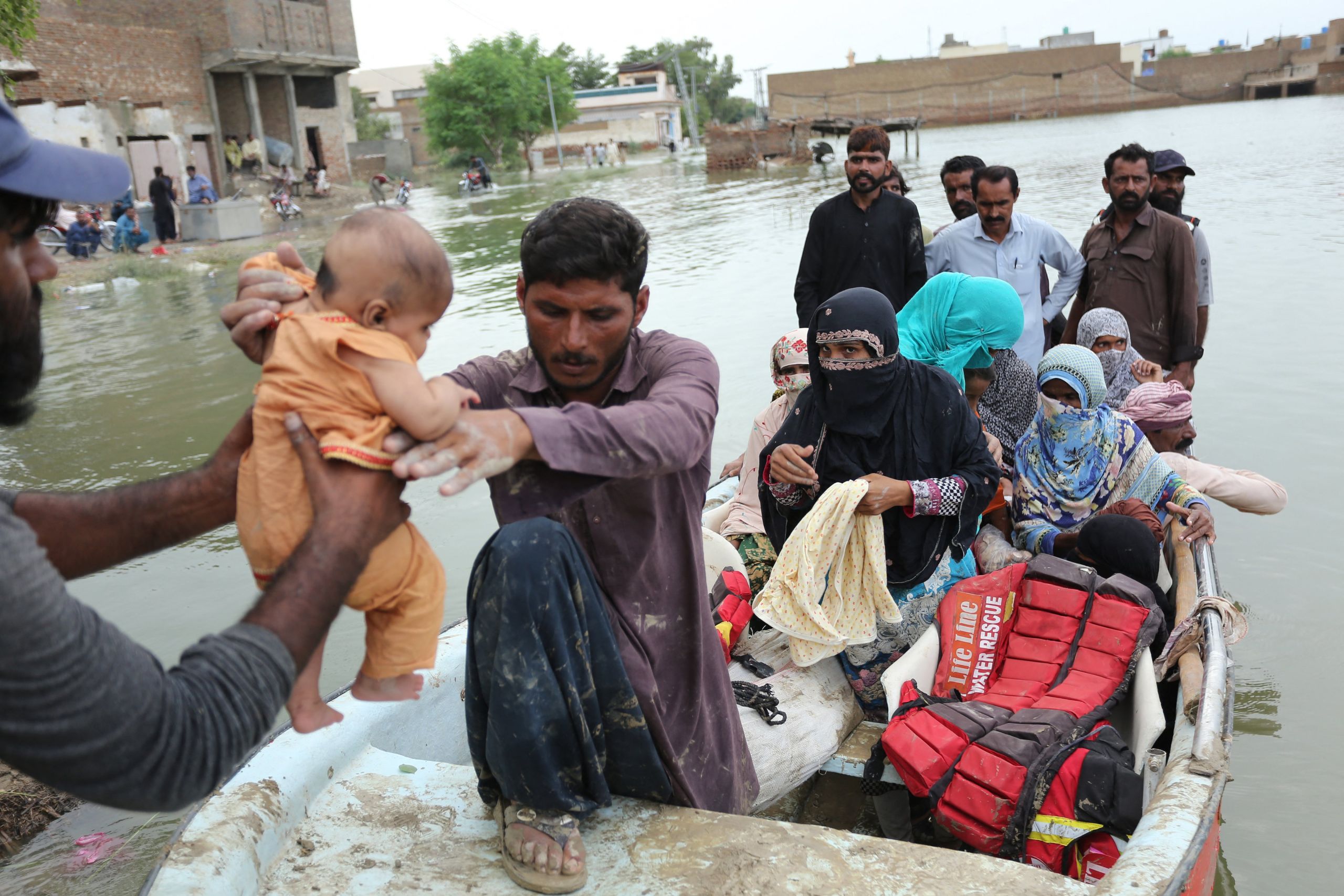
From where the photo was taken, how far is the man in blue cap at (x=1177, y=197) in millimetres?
5996

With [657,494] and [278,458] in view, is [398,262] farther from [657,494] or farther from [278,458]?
[657,494]

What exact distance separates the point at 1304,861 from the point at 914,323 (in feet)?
8.73

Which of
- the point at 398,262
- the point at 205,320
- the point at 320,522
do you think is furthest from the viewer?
the point at 205,320

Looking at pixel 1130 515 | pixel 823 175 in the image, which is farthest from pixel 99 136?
pixel 1130 515

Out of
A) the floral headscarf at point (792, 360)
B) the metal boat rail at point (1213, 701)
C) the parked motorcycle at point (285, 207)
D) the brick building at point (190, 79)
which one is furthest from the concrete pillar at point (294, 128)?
the metal boat rail at point (1213, 701)

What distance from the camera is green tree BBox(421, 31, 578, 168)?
167 ft

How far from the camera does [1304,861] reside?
3939 mm

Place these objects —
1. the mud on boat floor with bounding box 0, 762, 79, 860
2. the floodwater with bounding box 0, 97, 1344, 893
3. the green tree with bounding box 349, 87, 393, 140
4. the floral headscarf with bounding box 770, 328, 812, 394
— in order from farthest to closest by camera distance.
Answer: the green tree with bounding box 349, 87, 393, 140, the floodwater with bounding box 0, 97, 1344, 893, the floral headscarf with bounding box 770, 328, 812, 394, the mud on boat floor with bounding box 0, 762, 79, 860

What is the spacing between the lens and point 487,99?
167ft

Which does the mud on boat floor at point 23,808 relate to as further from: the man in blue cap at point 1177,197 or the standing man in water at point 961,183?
the man in blue cap at point 1177,197

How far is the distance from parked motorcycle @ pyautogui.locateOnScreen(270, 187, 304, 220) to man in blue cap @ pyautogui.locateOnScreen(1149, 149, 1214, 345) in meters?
24.1

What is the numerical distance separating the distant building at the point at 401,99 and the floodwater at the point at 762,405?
138ft

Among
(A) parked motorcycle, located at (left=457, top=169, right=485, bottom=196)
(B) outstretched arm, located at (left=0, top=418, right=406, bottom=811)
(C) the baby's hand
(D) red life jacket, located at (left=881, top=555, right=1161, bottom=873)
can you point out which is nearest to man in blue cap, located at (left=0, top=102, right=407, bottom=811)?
(B) outstretched arm, located at (left=0, top=418, right=406, bottom=811)

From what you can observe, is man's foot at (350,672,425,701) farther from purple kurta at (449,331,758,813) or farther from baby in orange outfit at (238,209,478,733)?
purple kurta at (449,331,758,813)
